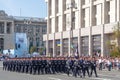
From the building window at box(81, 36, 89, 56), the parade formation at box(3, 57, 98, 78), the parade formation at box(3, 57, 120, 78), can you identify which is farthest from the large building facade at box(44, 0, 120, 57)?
the parade formation at box(3, 57, 98, 78)

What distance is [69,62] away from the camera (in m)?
32.5

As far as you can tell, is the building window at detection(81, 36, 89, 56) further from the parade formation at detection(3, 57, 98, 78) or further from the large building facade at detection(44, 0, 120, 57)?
the parade formation at detection(3, 57, 98, 78)

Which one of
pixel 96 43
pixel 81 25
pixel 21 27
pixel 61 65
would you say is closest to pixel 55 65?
pixel 61 65

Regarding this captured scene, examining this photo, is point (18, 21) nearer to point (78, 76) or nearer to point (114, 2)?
point (114, 2)

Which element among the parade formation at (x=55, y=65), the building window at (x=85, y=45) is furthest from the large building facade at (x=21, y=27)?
the parade formation at (x=55, y=65)

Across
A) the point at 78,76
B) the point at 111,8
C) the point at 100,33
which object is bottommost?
the point at 78,76

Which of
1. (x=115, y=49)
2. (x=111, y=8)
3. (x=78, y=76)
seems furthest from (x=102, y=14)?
(x=78, y=76)

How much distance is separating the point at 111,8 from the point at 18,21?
86148 mm

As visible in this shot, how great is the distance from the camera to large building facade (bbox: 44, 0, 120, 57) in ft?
192

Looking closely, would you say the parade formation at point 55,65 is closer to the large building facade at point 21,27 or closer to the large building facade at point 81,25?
the large building facade at point 81,25

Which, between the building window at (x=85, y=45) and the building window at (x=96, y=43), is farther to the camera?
the building window at (x=85, y=45)

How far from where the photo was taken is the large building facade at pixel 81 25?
5862cm

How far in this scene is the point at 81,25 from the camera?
219 ft

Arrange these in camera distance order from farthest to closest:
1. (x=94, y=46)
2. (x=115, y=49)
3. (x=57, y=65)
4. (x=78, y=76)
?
(x=94, y=46)
(x=115, y=49)
(x=57, y=65)
(x=78, y=76)
